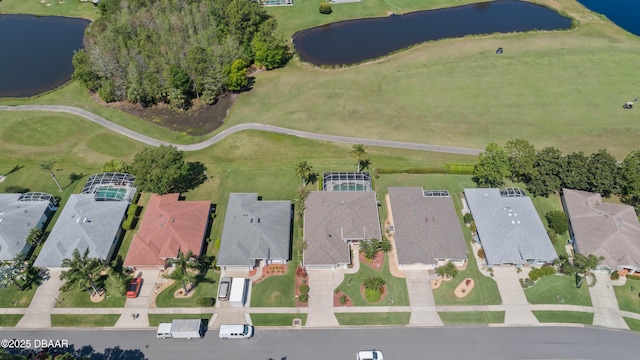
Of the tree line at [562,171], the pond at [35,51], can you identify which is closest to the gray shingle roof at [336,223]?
the tree line at [562,171]

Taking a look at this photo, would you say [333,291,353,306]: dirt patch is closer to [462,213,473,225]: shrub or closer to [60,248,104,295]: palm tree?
[462,213,473,225]: shrub

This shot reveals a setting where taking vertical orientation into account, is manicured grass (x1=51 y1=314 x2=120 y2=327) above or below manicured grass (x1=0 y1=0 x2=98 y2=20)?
below

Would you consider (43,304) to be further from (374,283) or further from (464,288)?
(464,288)

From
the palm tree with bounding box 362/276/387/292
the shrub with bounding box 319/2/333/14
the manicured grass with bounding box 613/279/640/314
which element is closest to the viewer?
the manicured grass with bounding box 613/279/640/314

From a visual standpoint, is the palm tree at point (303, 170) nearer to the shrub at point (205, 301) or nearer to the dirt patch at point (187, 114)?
the shrub at point (205, 301)

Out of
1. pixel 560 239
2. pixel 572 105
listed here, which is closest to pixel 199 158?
pixel 560 239

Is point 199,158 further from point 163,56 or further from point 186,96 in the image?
point 163,56

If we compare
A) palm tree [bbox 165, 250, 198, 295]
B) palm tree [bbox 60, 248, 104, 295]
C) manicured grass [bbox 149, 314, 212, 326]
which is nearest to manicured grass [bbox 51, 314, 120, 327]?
palm tree [bbox 60, 248, 104, 295]
